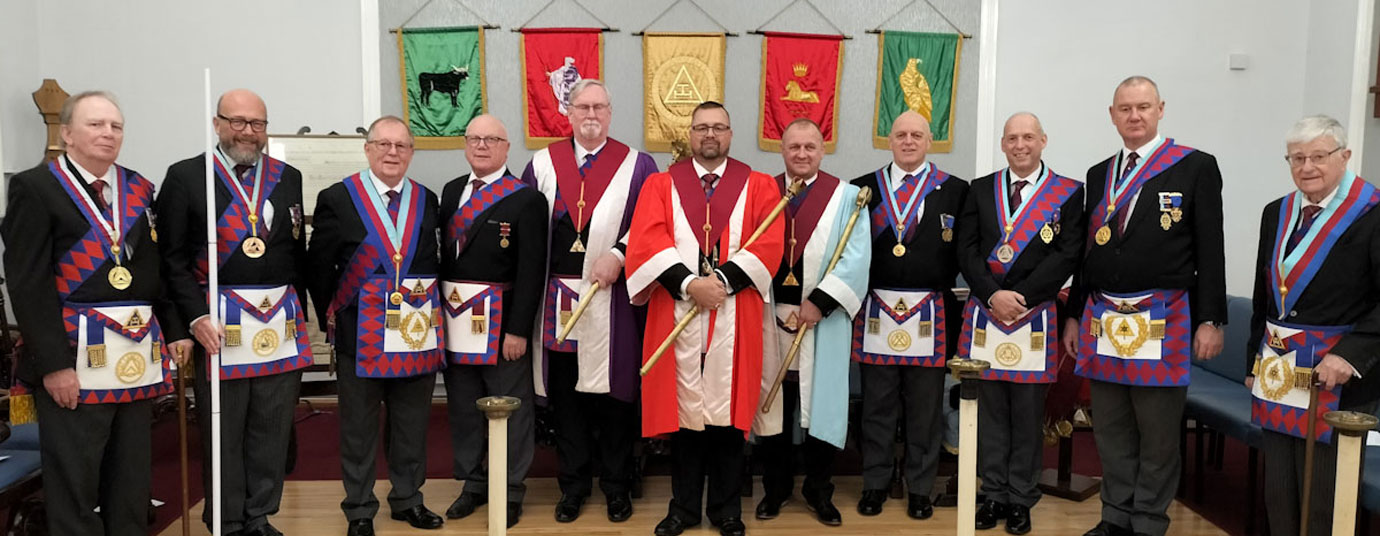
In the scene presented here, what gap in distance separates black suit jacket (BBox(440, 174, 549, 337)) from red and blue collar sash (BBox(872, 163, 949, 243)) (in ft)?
4.20

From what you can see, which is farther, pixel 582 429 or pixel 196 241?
pixel 582 429

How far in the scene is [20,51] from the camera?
204 inches

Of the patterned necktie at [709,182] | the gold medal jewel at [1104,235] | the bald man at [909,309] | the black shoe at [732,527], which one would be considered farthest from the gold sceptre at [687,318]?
the gold medal jewel at [1104,235]

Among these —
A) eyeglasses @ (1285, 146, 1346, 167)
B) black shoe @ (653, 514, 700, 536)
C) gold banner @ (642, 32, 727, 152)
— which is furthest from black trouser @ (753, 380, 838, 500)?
gold banner @ (642, 32, 727, 152)

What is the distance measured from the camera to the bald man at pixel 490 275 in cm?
342

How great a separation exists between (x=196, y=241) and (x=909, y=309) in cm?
250

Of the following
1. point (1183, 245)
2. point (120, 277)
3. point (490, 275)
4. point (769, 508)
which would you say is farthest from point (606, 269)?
point (1183, 245)

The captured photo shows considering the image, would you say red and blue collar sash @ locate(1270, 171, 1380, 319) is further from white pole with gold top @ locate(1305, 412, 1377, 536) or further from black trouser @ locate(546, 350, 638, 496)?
black trouser @ locate(546, 350, 638, 496)

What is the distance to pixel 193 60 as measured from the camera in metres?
5.42

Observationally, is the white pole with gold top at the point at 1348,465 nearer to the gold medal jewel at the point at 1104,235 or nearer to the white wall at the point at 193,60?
the gold medal jewel at the point at 1104,235

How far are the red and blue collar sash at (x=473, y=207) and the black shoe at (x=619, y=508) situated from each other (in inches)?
45.0

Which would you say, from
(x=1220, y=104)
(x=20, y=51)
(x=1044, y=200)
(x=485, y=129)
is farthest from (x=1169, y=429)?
(x=20, y=51)

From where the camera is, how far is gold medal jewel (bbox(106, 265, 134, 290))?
2.73 metres

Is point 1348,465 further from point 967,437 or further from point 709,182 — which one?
point 709,182
